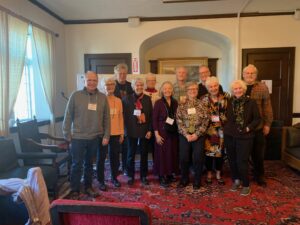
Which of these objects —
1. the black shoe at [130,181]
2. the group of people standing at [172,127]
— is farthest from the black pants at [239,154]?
the black shoe at [130,181]

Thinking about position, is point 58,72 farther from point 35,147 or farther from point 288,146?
point 288,146

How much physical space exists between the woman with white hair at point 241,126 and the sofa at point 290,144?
1.16m

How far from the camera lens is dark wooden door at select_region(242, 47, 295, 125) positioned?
191 inches

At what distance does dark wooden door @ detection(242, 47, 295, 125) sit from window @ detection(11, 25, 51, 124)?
12.2 feet

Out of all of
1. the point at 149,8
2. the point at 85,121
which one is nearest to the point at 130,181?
the point at 85,121

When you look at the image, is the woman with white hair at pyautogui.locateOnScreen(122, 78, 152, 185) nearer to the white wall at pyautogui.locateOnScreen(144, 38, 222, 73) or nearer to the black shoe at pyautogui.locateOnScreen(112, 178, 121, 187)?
the black shoe at pyautogui.locateOnScreen(112, 178, 121, 187)

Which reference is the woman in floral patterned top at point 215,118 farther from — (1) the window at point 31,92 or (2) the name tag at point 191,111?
(1) the window at point 31,92

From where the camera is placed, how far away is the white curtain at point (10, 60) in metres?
3.04

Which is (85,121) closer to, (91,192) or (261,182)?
(91,192)

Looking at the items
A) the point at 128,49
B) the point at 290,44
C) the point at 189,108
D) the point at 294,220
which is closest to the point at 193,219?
the point at 294,220

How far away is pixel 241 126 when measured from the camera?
284 centimetres

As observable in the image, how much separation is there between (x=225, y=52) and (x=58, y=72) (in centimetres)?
349

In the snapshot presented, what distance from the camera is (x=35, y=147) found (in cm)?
319

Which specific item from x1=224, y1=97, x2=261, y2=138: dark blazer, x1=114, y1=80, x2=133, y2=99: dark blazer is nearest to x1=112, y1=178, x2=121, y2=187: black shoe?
x1=114, y1=80, x2=133, y2=99: dark blazer
